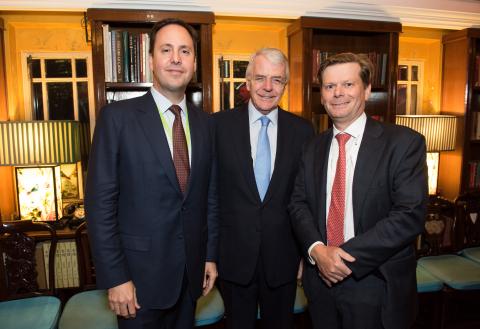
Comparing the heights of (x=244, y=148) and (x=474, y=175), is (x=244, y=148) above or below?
above

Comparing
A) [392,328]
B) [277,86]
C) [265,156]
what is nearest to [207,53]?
[277,86]

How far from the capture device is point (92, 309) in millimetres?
2037

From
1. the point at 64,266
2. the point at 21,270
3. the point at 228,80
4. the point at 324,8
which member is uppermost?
the point at 324,8

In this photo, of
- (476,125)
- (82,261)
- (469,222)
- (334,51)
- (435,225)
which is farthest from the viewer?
(476,125)

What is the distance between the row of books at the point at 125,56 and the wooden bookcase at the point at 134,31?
3 cm

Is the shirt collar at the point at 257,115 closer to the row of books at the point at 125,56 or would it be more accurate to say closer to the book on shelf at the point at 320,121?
the row of books at the point at 125,56

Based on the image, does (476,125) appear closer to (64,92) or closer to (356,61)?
(356,61)

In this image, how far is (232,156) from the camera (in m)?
1.77

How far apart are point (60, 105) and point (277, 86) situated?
2.17m

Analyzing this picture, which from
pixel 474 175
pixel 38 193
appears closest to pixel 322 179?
pixel 38 193

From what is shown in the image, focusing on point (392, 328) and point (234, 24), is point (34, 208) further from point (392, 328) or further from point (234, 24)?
point (392, 328)

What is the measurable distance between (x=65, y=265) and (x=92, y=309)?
0.93 metres

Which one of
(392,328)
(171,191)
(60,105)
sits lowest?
(392,328)

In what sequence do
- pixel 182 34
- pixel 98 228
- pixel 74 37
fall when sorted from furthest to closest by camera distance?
pixel 74 37 < pixel 182 34 < pixel 98 228
